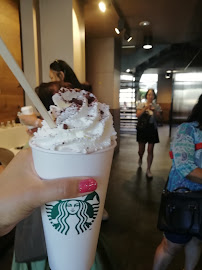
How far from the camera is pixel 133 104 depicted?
30.8 feet

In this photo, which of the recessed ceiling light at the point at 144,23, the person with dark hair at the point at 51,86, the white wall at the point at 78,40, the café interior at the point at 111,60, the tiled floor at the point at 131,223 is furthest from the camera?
the recessed ceiling light at the point at 144,23

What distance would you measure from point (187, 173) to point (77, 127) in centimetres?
95

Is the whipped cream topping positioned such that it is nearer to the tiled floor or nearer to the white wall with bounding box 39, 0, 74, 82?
the tiled floor

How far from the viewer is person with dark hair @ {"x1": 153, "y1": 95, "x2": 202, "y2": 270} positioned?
1.28 metres

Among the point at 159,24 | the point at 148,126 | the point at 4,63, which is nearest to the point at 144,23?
the point at 159,24

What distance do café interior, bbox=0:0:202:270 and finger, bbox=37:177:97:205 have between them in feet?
1.31

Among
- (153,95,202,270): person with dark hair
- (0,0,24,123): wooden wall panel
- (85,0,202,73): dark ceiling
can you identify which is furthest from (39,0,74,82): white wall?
(153,95,202,270): person with dark hair

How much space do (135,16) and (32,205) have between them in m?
4.50

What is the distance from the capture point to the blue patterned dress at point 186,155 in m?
1.29

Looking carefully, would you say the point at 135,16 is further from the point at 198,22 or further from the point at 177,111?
the point at 177,111

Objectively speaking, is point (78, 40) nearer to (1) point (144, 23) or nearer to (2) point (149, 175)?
(1) point (144, 23)

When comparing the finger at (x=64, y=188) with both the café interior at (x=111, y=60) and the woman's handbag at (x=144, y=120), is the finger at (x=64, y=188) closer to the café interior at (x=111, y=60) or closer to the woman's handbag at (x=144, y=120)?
the café interior at (x=111, y=60)

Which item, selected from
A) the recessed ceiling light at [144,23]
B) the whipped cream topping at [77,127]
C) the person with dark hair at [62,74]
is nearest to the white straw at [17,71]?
the whipped cream topping at [77,127]

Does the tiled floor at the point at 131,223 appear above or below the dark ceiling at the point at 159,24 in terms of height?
below
